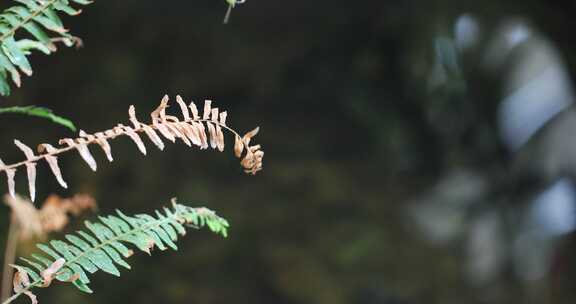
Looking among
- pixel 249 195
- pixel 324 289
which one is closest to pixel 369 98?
pixel 249 195

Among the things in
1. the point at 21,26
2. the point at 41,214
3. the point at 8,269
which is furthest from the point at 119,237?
the point at 8,269

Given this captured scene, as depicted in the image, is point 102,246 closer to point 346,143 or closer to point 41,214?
point 41,214

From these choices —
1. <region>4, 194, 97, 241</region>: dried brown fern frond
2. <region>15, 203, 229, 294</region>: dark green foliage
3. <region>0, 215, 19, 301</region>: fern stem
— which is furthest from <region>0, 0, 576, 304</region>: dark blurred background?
<region>15, 203, 229, 294</region>: dark green foliage

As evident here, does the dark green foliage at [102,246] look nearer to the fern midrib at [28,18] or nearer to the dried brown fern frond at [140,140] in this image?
the dried brown fern frond at [140,140]

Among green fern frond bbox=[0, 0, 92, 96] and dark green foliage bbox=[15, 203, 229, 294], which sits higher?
green fern frond bbox=[0, 0, 92, 96]

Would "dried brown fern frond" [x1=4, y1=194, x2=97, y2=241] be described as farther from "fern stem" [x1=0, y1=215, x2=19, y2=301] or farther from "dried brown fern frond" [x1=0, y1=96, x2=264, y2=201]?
"dried brown fern frond" [x1=0, y1=96, x2=264, y2=201]

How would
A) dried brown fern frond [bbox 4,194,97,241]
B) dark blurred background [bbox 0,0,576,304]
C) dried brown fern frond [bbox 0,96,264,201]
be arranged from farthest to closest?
dark blurred background [bbox 0,0,576,304]
dried brown fern frond [bbox 4,194,97,241]
dried brown fern frond [bbox 0,96,264,201]

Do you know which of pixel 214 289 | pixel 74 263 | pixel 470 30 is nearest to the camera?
pixel 74 263

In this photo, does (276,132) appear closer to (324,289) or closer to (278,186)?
(278,186)
